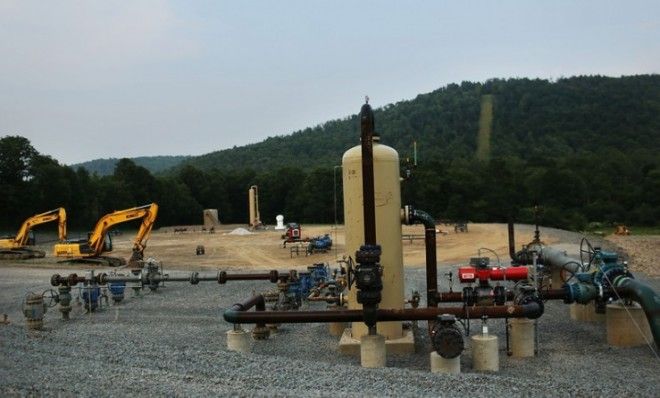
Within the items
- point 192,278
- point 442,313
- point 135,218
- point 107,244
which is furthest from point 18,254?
point 442,313

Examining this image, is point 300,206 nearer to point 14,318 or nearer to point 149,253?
point 149,253

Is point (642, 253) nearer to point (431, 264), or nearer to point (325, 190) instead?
point (431, 264)

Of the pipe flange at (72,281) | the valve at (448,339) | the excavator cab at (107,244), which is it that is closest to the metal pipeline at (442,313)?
the valve at (448,339)

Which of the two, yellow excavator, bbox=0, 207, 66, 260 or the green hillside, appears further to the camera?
the green hillside

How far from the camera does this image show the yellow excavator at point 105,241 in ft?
87.9

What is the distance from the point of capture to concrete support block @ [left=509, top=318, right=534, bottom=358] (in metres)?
9.67

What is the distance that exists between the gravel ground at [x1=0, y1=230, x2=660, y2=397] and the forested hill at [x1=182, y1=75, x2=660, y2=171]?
7121 cm

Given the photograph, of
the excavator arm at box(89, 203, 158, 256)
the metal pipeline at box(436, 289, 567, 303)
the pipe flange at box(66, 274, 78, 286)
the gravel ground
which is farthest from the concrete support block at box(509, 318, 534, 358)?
the excavator arm at box(89, 203, 158, 256)

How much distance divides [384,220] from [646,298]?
4333mm

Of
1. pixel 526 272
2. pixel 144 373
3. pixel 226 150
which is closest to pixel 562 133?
pixel 226 150

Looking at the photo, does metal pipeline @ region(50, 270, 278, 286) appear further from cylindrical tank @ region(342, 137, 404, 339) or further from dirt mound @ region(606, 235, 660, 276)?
dirt mound @ region(606, 235, 660, 276)

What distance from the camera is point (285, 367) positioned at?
7.95 metres

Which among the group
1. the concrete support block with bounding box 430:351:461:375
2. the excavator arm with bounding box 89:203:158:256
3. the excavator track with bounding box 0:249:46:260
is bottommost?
the concrete support block with bounding box 430:351:461:375

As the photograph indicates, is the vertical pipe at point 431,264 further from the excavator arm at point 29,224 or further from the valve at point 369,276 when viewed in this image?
the excavator arm at point 29,224
